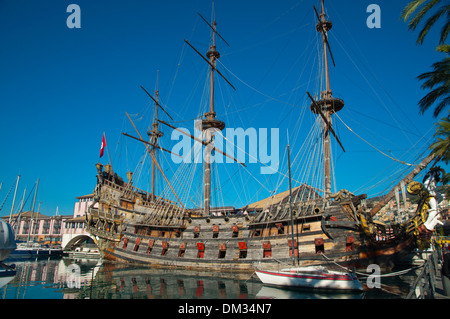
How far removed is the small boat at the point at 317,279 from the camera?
15.6 m

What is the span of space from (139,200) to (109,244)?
6.64m

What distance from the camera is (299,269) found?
55.6 ft

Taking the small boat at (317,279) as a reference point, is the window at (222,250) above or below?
above

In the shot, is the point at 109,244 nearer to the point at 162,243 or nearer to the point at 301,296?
the point at 162,243

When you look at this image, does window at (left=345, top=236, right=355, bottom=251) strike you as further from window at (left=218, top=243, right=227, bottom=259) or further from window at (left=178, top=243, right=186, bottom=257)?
window at (left=178, top=243, right=186, bottom=257)

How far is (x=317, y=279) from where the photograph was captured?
1606cm

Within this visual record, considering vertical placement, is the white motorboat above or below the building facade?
below

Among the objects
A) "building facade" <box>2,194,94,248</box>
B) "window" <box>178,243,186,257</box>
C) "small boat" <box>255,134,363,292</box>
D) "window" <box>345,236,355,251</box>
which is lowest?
"small boat" <box>255,134,363,292</box>

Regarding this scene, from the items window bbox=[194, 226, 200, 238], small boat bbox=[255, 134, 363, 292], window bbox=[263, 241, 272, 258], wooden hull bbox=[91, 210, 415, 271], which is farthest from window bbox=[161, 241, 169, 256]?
small boat bbox=[255, 134, 363, 292]

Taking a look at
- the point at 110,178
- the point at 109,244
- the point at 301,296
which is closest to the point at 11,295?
the point at 301,296

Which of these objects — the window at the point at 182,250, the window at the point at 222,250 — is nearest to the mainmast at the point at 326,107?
the window at the point at 222,250

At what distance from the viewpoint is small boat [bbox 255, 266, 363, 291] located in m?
15.6

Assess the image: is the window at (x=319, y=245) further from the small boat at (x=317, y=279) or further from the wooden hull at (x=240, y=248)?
the small boat at (x=317, y=279)

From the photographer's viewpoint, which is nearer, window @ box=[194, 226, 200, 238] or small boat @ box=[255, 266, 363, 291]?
small boat @ box=[255, 266, 363, 291]
